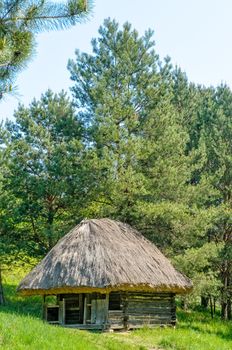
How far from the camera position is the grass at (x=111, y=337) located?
41.0 feet

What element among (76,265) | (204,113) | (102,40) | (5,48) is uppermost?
(102,40)

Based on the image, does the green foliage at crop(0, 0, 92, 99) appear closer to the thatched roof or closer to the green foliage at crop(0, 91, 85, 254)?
the thatched roof

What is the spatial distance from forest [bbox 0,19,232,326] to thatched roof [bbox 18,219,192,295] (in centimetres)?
214

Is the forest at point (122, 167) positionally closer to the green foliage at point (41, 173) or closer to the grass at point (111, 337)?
the green foliage at point (41, 173)

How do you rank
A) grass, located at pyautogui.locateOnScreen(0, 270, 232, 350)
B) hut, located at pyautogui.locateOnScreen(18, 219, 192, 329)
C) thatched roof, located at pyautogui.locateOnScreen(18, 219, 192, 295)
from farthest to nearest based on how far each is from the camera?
1. hut, located at pyautogui.locateOnScreen(18, 219, 192, 329)
2. thatched roof, located at pyautogui.locateOnScreen(18, 219, 192, 295)
3. grass, located at pyautogui.locateOnScreen(0, 270, 232, 350)

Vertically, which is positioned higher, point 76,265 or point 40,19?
point 40,19

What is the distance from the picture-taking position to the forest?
24516 millimetres

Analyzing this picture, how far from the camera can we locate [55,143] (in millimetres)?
28391

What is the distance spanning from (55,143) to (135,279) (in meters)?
11.3

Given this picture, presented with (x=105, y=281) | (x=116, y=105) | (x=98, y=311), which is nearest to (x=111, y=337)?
(x=105, y=281)

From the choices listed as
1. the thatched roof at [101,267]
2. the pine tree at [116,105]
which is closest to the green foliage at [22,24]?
the thatched roof at [101,267]

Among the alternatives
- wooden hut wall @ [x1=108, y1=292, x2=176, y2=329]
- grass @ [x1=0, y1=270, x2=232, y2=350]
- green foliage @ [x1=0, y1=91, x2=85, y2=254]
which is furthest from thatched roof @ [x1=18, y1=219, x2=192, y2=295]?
green foliage @ [x1=0, y1=91, x2=85, y2=254]

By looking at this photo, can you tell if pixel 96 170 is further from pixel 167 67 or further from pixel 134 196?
pixel 167 67

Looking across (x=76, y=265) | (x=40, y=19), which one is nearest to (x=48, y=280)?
Answer: (x=76, y=265)
